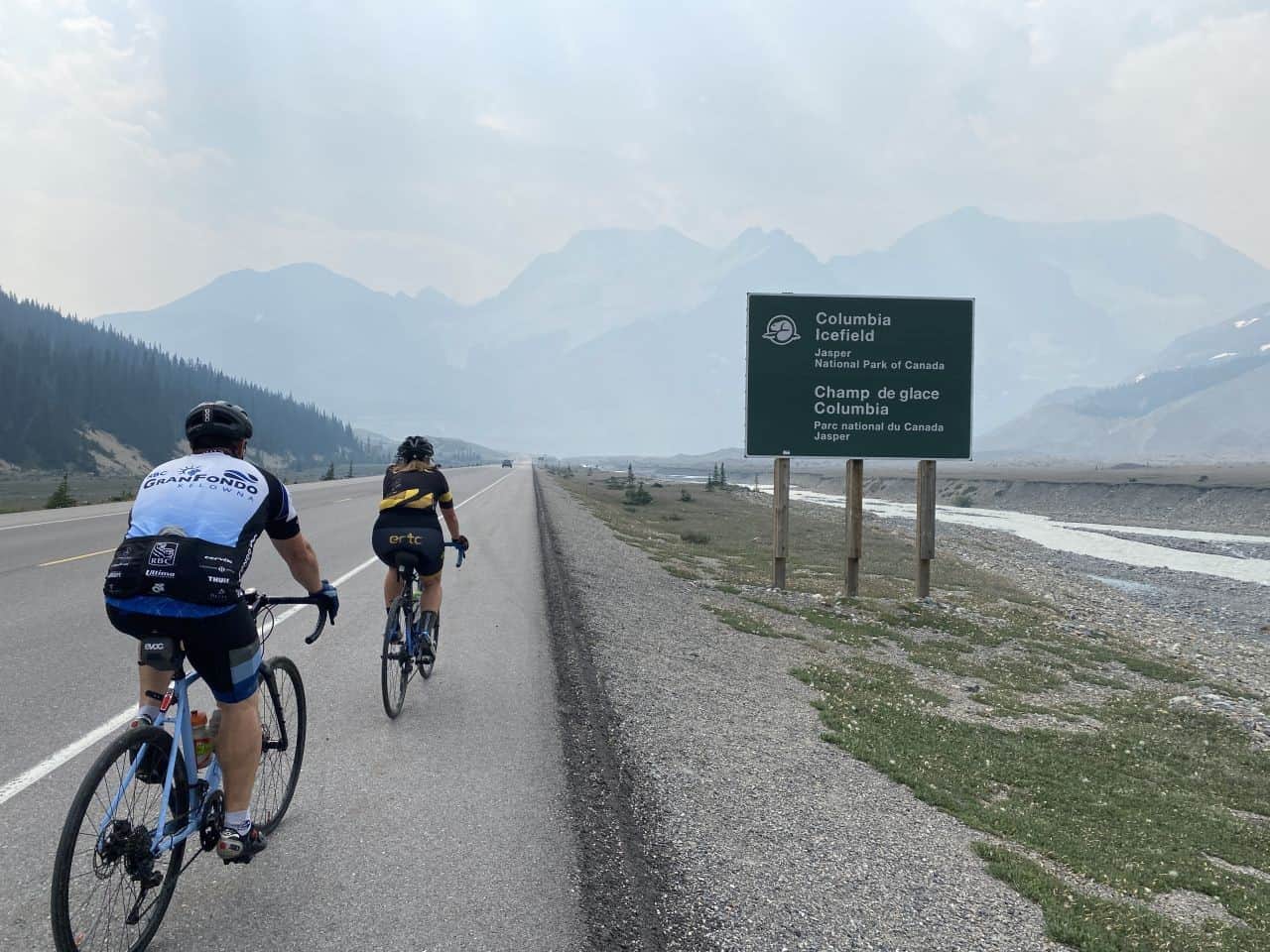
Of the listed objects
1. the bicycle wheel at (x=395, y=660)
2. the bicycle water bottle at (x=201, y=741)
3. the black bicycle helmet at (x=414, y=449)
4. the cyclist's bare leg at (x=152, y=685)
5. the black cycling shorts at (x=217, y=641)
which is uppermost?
the black bicycle helmet at (x=414, y=449)

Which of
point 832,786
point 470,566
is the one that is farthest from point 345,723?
point 470,566

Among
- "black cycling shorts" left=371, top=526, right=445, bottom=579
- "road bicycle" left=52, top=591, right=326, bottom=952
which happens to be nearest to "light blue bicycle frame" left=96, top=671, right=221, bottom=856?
"road bicycle" left=52, top=591, right=326, bottom=952

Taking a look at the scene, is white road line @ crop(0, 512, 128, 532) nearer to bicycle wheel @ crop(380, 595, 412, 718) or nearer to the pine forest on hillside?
bicycle wheel @ crop(380, 595, 412, 718)

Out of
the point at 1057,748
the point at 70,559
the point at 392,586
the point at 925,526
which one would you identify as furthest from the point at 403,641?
the point at 925,526

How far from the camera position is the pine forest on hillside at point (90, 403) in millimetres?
88375

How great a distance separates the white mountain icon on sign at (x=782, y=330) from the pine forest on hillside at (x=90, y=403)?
98.2 metres

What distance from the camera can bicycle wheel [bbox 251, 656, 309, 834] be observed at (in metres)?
4.09

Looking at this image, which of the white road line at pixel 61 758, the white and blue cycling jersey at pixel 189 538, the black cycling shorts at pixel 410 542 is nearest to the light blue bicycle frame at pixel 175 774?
the white and blue cycling jersey at pixel 189 538

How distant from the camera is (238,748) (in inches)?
135

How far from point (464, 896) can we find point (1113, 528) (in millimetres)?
50210

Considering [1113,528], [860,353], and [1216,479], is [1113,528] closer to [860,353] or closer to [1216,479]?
[1216,479]

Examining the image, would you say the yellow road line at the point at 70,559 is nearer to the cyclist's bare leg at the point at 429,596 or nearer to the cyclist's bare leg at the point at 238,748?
the cyclist's bare leg at the point at 429,596

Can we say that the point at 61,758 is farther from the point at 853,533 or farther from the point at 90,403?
the point at 90,403

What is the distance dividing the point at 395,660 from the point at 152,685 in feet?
10.3
